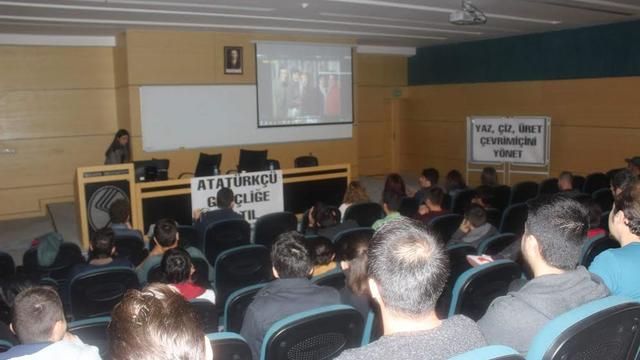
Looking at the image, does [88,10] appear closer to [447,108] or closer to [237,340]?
[237,340]

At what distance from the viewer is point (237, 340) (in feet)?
6.88

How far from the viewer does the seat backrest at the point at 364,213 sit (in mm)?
5855

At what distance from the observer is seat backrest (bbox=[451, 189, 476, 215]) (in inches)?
260

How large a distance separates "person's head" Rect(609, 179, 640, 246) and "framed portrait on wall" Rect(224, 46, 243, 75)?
8.22 metres

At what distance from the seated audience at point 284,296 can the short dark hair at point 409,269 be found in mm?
1131

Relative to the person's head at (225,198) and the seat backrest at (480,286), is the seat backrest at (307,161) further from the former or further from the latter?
the seat backrest at (480,286)

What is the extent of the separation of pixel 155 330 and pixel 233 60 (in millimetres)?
9368

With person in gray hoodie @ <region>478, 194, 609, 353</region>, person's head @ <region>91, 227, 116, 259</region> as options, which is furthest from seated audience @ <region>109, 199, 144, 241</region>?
person in gray hoodie @ <region>478, 194, 609, 353</region>

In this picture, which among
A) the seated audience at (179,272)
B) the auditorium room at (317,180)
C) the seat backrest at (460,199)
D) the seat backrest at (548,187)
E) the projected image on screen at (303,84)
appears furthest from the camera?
the projected image on screen at (303,84)

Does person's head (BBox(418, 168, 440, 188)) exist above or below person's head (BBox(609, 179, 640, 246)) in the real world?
below

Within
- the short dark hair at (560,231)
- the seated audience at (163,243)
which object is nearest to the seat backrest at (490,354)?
the short dark hair at (560,231)

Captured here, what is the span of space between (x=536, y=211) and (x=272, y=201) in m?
5.67

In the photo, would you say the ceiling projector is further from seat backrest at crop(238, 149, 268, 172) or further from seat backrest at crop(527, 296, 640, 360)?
seat backrest at crop(527, 296, 640, 360)

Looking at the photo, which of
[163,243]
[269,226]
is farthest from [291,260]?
[269,226]
